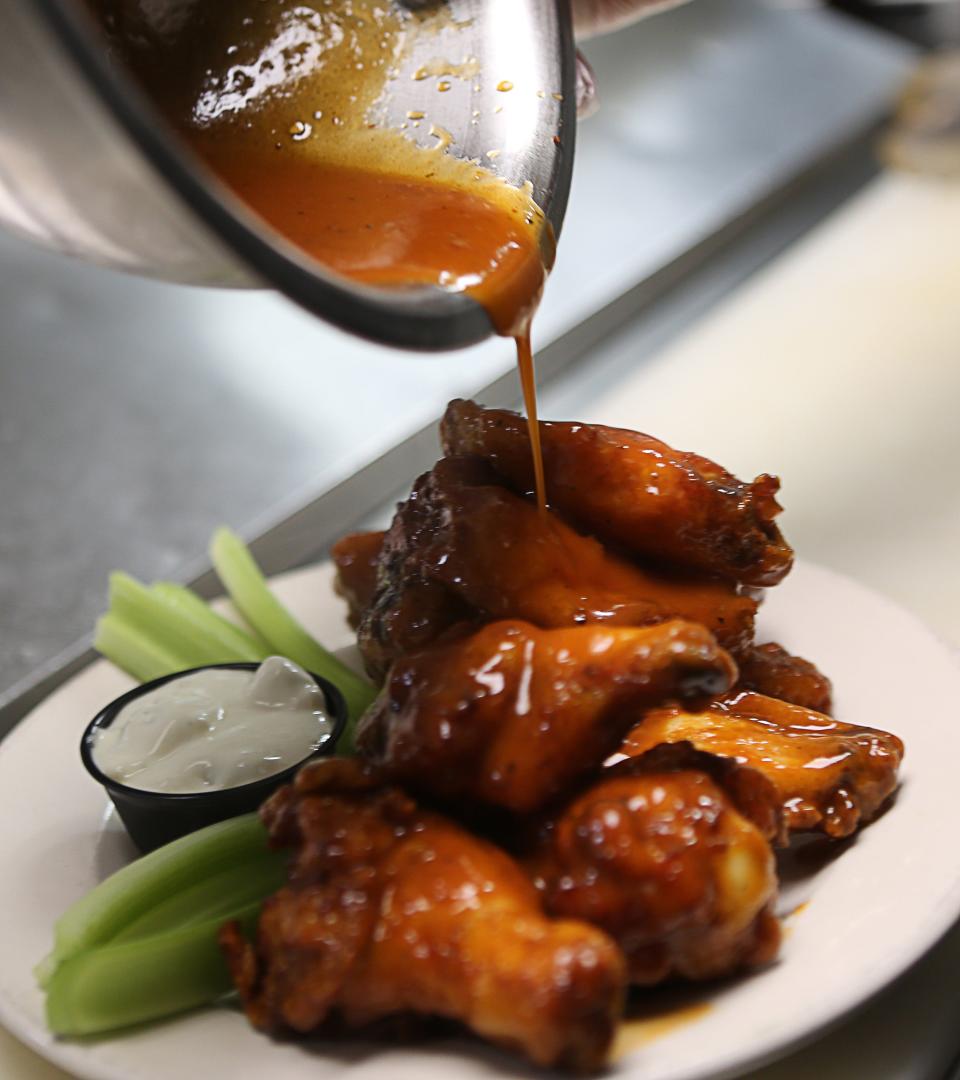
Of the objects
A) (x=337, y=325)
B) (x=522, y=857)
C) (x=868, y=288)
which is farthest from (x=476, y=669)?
(x=868, y=288)

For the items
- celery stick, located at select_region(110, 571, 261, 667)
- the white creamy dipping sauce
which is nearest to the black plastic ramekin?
the white creamy dipping sauce

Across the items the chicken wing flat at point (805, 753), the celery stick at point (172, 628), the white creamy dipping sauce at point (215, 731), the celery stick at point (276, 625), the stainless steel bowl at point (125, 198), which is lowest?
the chicken wing flat at point (805, 753)

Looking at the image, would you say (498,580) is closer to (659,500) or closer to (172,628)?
(659,500)

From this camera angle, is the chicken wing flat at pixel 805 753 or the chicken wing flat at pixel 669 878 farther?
the chicken wing flat at pixel 805 753

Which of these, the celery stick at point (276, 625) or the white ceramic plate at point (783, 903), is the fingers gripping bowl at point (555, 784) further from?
the celery stick at point (276, 625)

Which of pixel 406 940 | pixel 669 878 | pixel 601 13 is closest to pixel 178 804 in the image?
pixel 406 940

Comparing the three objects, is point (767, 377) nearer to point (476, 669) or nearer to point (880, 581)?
point (880, 581)

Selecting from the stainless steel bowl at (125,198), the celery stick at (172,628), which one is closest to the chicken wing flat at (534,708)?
the stainless steel bowl at (125,198)

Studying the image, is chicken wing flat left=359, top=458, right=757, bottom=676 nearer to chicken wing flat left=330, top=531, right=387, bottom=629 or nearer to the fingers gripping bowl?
the fingers gripping bowl
